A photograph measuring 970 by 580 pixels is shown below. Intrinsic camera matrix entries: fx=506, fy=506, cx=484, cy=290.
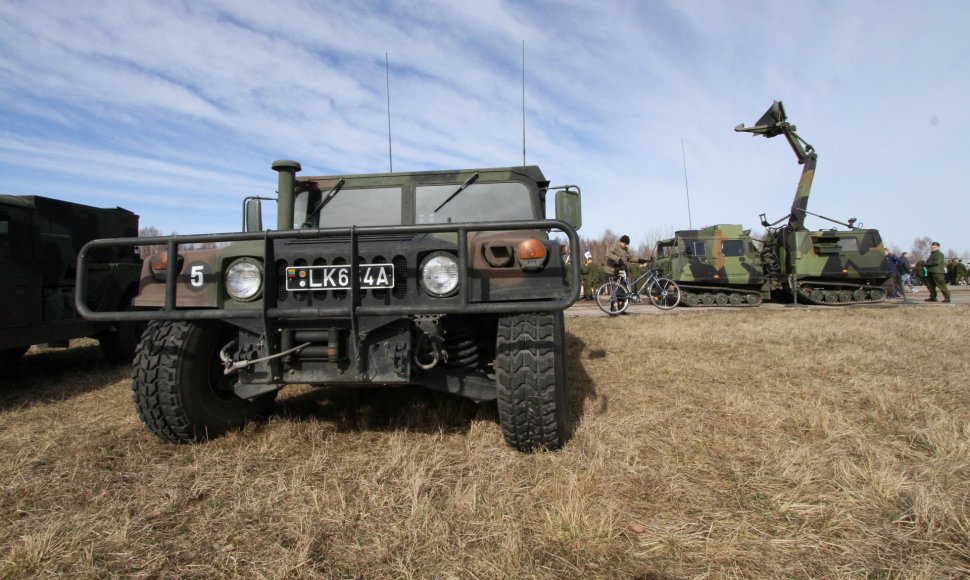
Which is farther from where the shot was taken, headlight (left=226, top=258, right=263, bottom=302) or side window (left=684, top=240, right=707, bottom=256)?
side window (left=684, top=240, right=707, bottom=256)

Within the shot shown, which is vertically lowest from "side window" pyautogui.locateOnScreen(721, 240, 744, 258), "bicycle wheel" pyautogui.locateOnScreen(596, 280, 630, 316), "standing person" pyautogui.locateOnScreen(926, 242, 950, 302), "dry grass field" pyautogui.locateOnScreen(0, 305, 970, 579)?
"dry grass field" pyautogui.locateOnScreen(0, 305, 970, 579)

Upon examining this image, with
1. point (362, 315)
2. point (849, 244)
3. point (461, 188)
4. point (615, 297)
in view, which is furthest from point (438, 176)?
point (849, 244)

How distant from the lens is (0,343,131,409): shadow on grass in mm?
4246

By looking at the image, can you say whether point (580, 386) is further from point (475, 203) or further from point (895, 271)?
point (895, 271)

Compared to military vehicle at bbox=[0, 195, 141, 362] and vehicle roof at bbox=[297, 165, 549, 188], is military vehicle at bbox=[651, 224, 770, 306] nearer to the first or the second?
vehicle roof at bbox=[297, 165, 549, 188]

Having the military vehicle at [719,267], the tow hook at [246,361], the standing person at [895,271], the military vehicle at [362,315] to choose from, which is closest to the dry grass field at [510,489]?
the military vehicle at [362,315]

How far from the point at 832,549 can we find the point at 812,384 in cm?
265

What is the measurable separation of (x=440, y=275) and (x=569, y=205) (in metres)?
1.88

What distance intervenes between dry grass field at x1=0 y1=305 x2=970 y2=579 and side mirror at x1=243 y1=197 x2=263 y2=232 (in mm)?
1350

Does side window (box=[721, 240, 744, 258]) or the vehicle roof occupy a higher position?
side window (box=[721, 240, 744, 258])

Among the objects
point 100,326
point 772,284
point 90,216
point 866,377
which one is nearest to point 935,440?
point 866,377

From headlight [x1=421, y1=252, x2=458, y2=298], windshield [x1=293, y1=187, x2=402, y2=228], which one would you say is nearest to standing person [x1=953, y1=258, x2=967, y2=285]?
windshield [x1=293, y1=187, x2=402, y2=228]

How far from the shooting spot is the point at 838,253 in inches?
530

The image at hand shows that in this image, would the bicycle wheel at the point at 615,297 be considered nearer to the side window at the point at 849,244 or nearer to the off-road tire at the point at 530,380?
the off-road tire at the point at 530,380
